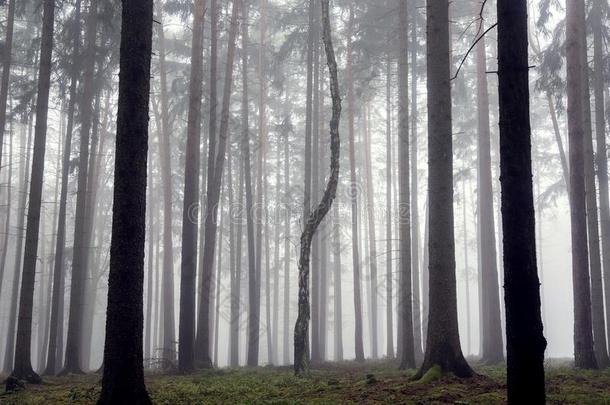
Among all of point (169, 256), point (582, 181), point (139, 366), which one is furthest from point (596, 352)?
point (169, 256)

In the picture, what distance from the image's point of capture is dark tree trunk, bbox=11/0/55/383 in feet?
41.6

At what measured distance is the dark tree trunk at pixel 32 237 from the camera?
12672 millimetres

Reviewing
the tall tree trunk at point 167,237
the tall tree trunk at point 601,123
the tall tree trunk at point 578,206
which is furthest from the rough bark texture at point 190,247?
the tall tree trunk at point 601,123

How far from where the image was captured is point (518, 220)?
5590mm

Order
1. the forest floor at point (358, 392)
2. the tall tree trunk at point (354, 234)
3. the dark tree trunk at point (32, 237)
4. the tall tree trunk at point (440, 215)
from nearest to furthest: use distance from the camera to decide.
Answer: the forest floor at point (358, 392) → the tall tree trunk at point (440, 215) → the dark tree trunk at point (32, 237) → the tall tree trunk at point (354, 234)

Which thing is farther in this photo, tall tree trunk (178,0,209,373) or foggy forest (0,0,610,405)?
tall tree trunk (178,0,209,373)

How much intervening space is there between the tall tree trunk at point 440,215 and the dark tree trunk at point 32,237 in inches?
351

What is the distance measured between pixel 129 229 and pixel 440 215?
5425 millimetres

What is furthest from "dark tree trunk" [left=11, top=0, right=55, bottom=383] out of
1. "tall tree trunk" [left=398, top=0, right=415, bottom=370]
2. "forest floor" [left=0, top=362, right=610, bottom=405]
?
"tall tree trunk" [left=398, top=0, right=415, bottom=370]

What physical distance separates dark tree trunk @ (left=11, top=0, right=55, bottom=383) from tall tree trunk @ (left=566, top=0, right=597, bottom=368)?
12.5 m

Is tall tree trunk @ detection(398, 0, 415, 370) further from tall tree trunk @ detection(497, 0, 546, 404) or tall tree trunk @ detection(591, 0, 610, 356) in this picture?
tall tree trunk @ detection(497, 0, 546, 404)

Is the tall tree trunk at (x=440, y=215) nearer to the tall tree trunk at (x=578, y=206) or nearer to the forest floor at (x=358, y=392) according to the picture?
the forest floor at (x=358, y=392)

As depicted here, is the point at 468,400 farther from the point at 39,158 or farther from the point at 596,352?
the point at 39,158

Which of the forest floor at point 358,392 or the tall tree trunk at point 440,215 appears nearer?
the forest floor at point 358,392
